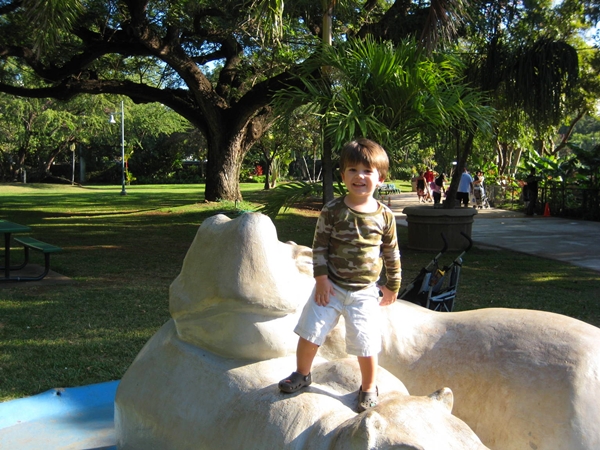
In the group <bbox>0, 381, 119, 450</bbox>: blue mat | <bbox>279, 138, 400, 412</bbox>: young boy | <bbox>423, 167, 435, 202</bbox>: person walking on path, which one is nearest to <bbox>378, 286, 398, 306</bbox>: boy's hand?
<bbox>279, 138, 400, 412</bbox>: young boy

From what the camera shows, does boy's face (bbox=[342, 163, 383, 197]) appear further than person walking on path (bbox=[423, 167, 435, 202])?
No

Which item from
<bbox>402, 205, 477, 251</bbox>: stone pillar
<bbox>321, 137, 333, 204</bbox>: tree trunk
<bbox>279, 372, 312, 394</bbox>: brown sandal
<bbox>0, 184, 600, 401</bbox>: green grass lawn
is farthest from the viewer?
<bbox>402, 205, 477, 251</bbox>: stone pillar

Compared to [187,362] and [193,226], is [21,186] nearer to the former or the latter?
[193,226]

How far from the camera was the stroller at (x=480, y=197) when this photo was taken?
2264 centimetres

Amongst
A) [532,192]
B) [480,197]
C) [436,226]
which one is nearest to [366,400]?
[436,226]

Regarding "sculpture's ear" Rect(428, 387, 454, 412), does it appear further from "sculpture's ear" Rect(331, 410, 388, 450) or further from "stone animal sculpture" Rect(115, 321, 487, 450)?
"sculpture's ear" Rect(331, 410, 388, 450)

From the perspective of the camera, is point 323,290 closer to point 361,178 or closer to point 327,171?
point 361,178

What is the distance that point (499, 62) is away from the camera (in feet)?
34.7

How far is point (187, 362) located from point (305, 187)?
3.85 m

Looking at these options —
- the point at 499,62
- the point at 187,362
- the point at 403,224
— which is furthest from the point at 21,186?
the point at 187,362

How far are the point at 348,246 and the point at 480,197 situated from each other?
846 inches

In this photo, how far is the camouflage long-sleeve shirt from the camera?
7.64 feet

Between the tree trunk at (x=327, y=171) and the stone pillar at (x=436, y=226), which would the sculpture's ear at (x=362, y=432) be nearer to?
the tree trunk at (x=327, y=171)

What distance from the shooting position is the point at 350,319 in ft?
7.56
